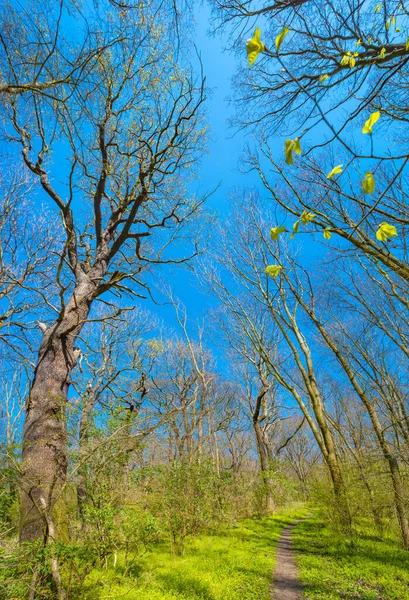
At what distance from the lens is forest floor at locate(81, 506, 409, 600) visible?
4.28 metres

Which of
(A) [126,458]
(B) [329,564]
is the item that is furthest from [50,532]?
(B) [329,564]

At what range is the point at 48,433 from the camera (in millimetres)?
3826

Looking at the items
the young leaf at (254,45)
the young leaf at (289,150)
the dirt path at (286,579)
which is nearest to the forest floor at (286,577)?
the dirt path at (286,579)

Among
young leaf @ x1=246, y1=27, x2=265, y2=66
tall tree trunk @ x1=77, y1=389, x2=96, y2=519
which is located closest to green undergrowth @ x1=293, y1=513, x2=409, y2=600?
tall tree trunk @ x1=77, y1=389, x2=96, y2=519

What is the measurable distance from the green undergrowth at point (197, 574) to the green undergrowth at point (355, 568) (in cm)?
80

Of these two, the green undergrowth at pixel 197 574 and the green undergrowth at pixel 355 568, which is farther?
the green undergrowth at pixel 355 568

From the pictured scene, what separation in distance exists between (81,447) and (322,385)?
1713 centimetres

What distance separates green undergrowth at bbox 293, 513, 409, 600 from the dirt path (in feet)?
0.48

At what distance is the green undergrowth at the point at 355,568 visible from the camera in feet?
14.6

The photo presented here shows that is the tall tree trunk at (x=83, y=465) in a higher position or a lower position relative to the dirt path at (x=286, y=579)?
higher

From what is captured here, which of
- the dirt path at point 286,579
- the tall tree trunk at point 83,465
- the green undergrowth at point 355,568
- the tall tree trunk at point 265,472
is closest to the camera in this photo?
the tall tree trunk at point 83,465

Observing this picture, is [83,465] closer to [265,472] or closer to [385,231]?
[385,231]

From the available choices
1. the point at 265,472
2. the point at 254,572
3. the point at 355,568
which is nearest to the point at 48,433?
the point at 254,572

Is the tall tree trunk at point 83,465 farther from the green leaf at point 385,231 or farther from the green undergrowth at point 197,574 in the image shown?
the green leaf at point 385,231
